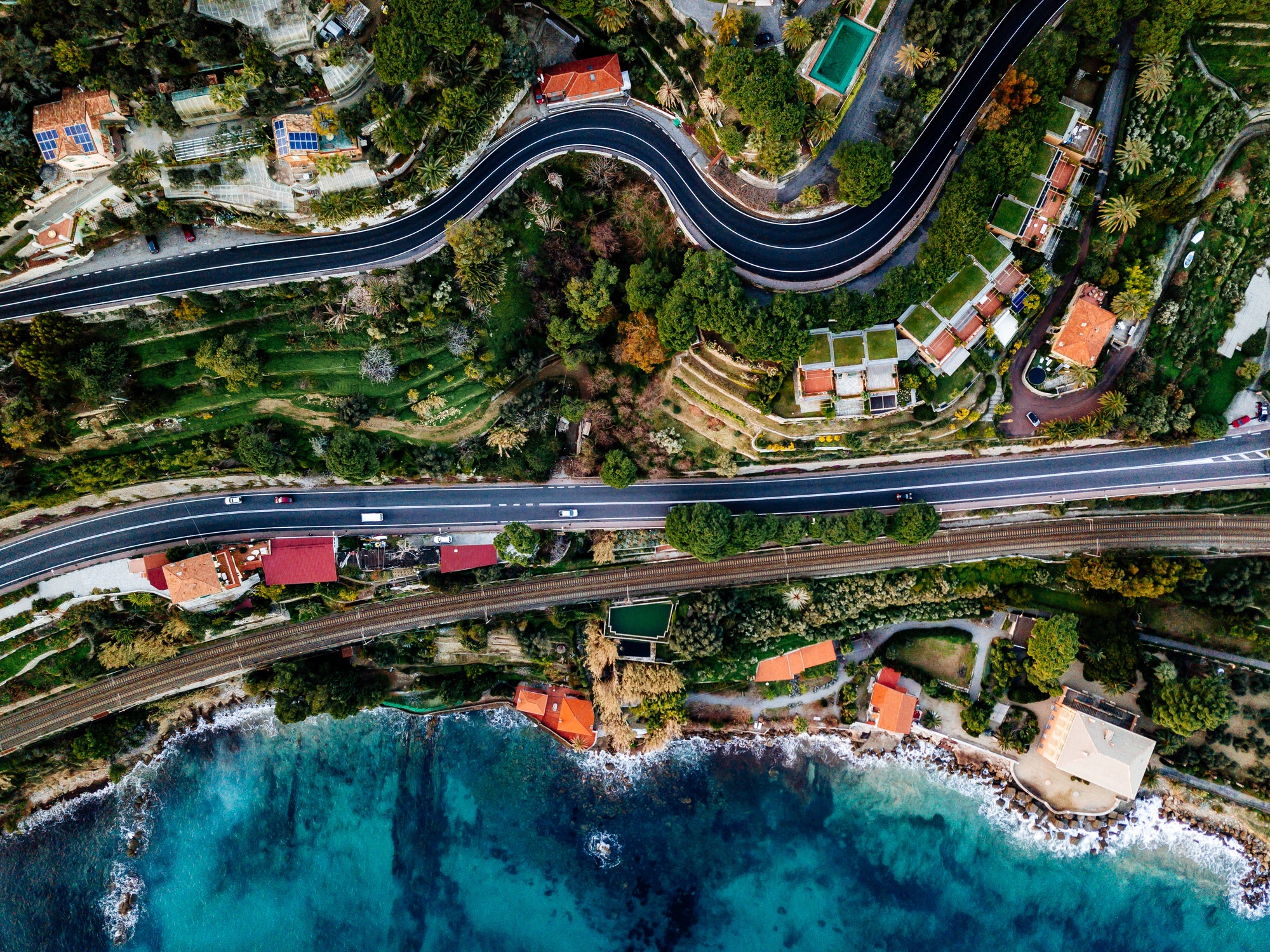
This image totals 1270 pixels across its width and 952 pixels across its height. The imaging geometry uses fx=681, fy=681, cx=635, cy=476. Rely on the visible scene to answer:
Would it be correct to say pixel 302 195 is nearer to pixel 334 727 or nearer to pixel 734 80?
pixel 734 80

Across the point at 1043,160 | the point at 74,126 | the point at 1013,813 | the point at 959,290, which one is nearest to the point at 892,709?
the point at 1013,813

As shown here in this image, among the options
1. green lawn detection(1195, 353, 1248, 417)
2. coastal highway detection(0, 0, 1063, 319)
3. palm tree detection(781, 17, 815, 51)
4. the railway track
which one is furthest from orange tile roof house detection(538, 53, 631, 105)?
green lawn detection(1195, 353, 1248, 417)

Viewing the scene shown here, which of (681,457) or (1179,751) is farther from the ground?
(681,457)

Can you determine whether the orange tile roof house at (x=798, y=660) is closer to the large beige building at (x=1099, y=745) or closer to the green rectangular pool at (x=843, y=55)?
the large beige building at (x=1099, y=745)

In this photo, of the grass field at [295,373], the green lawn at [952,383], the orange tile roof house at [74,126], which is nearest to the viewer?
the orange tile roof house at [74,126]

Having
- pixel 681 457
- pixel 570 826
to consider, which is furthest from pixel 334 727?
pixel 681 457

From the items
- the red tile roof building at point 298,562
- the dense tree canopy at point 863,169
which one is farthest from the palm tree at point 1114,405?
the red tile roof building at point 298,562
